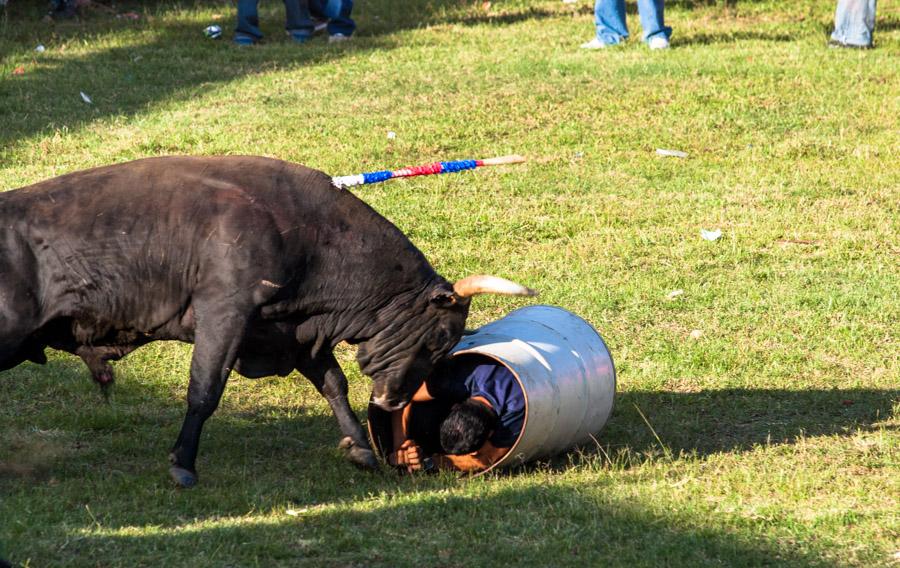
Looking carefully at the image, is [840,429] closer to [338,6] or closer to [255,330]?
[255,330]

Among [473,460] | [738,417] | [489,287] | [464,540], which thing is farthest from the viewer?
[738,417]

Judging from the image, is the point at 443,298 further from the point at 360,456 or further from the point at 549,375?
the point at 360,456

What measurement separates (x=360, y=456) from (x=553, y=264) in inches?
141

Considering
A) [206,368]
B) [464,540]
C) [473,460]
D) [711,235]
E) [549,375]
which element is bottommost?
[711,235]

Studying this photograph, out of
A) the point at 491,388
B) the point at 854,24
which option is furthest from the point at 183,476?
the point at 854,24

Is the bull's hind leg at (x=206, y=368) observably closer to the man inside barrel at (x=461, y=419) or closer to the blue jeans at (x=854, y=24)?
the man inside barrel at (x=461, y=419)

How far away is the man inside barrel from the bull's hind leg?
98cm

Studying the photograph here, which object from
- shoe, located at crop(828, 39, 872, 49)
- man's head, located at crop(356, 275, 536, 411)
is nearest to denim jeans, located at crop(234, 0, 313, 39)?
shoe, located at crop(828, 39, 872, 49)

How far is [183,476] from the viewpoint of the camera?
20.3 ft

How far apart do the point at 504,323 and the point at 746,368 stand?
1921 mm

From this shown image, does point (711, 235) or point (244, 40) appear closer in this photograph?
point (711, 235)

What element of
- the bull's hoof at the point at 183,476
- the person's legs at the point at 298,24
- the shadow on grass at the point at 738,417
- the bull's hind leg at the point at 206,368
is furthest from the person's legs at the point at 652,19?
the bull's hoof at the point at 183,476

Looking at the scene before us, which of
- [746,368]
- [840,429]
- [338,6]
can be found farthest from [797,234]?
[338,6]

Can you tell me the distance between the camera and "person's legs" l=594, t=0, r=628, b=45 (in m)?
15.7
